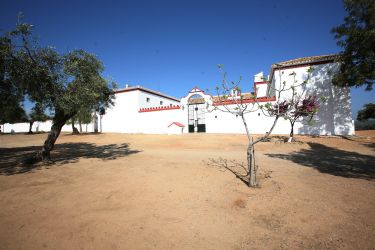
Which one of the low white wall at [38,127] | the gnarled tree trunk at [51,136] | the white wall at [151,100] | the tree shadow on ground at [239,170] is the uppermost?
the white wall at [151,100]

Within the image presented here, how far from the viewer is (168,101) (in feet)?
129

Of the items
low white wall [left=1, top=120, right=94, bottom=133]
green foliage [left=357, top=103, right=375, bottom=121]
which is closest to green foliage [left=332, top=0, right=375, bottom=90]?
green foliage [left=357, top=103, right=375, bottom=121]

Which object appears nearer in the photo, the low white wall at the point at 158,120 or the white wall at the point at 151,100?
the low white wall at the point at 158,120

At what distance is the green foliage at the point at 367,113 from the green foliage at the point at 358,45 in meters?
16.7

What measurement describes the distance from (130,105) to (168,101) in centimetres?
985

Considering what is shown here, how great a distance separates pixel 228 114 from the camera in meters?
25.5

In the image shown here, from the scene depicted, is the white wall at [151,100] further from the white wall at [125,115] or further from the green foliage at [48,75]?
the green foliage at [48,75]

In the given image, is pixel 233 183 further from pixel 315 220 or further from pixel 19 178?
pixel 19 178

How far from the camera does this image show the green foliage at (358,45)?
51.9 ft

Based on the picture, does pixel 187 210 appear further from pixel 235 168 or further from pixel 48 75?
pixel 48 75

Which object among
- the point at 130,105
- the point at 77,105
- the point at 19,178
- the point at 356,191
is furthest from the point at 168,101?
the point at 356,191

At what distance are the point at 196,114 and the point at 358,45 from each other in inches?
717

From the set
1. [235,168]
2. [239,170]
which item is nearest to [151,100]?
[235,168]

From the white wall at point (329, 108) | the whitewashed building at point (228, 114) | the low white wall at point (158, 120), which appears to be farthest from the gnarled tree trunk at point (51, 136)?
the white wall at point (329, 108)
